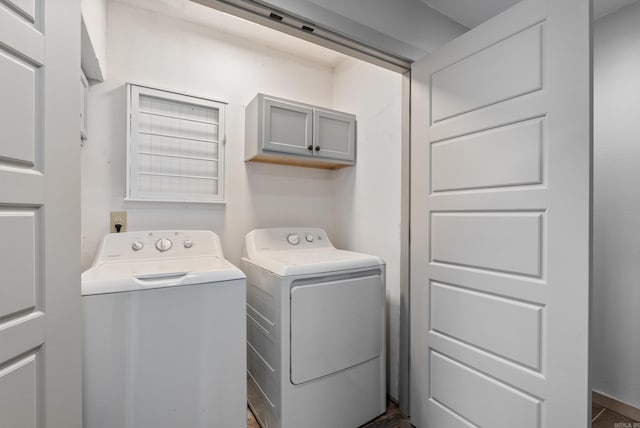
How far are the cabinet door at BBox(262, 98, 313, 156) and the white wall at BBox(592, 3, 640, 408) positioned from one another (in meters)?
1.99

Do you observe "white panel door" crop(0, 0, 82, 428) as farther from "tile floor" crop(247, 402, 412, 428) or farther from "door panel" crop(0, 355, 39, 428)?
"tile floor" crop(247, 402, 412, 428)

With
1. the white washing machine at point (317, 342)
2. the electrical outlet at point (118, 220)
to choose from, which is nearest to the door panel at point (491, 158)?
the white washing machine at point (317, 342)

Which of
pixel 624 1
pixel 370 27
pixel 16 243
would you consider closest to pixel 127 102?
pixel 16 243

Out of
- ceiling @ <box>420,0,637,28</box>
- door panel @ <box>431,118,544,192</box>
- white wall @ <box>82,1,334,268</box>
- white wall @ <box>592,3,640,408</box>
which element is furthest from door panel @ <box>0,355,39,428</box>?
white wall @ <box>592,3,640,408</box>

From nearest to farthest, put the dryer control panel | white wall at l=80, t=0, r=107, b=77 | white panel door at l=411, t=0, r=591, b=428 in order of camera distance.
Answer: white panel door at l=411, t=0, r=591, b=428
white wall at l=80, t=0, r=107, b=77
the dryer control panel

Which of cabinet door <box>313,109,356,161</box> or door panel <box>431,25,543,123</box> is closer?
door panel <box>431,25,543,123</box>

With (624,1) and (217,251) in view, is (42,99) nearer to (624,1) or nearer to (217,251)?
(217,251)

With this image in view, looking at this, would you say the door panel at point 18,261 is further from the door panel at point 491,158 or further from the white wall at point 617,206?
the white wall at point 617,206

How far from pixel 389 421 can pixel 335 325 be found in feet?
2.43

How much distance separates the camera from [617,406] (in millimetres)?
1784

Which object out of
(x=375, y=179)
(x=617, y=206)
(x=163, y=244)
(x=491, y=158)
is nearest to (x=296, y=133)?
(x=375, y=179)

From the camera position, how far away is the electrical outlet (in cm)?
182

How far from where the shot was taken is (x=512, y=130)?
124 cm

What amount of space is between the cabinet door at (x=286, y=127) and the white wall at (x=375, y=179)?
474 millimetres
